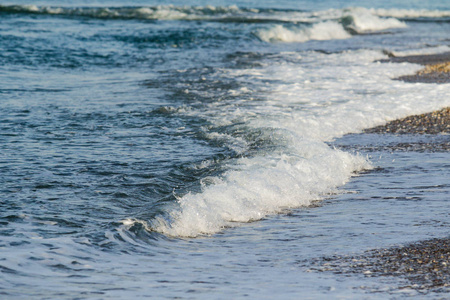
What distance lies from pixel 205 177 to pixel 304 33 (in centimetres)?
2135

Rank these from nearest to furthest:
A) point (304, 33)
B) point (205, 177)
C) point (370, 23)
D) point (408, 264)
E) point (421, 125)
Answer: point (408, 264)
point (205, 177)
point (421, 125)
point (304, 33)
point (370, 23)

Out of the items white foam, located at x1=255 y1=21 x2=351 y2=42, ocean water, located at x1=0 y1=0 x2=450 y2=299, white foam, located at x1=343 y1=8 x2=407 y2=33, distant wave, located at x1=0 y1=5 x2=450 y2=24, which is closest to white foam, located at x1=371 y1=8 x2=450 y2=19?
distant wave, located at x1=0 y1=5 x2=450 y2=24

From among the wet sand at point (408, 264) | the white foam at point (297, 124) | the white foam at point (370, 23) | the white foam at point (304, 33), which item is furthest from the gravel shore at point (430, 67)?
the white foam at point (370, 23)

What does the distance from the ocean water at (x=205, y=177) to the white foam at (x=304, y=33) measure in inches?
355

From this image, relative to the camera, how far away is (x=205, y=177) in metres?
6.44

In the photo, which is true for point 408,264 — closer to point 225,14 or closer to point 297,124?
point 297,124

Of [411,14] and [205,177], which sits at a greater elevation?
[411,14]

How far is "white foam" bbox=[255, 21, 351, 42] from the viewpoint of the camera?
25156 millimetres

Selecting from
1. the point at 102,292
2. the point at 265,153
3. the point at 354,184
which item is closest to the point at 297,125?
the point at 265,153

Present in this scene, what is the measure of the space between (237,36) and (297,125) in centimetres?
1571

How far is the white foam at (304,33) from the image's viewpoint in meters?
25.2

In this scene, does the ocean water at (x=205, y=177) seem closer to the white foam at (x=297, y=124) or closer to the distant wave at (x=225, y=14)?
the white foam at (x=297, y=124)

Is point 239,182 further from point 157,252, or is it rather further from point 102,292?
point 102,292

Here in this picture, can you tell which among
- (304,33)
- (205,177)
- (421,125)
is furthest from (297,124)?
(304,33)
